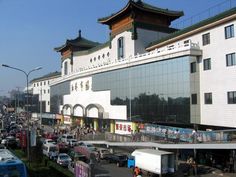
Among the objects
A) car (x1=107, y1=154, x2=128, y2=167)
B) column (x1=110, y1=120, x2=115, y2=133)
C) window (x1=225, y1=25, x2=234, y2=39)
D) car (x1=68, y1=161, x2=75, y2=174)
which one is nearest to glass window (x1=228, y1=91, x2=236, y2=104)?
window (x1=225, y1=25, x2=234, y2=39)

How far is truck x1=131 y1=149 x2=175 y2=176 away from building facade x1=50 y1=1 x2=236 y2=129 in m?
7.62

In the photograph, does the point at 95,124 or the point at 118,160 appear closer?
the point at 118,160

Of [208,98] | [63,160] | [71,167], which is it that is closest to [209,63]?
[208,98]

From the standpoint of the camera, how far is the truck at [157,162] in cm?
2939

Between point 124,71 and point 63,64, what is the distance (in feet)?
111

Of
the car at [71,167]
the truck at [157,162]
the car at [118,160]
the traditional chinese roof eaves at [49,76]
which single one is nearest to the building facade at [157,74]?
the car at [118,160]

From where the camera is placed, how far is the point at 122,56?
55.5m

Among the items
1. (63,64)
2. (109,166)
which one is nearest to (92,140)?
(109,166)

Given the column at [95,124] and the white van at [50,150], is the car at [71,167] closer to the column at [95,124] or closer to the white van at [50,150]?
the white van at [50,150]

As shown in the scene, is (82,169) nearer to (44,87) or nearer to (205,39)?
(205,39)

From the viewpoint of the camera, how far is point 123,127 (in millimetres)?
53000

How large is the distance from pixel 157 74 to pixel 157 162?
16383 mm

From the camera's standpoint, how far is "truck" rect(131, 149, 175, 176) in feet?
96.4

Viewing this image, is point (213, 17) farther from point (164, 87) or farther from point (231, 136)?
point (231, 136)
